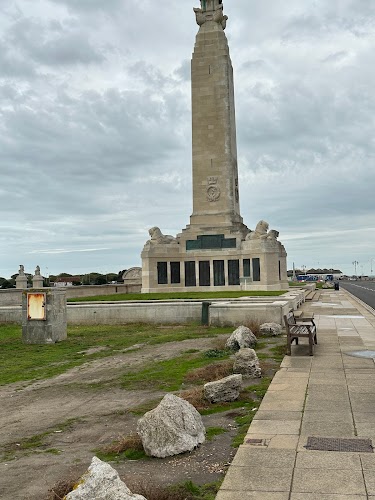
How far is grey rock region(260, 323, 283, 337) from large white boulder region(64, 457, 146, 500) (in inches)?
472

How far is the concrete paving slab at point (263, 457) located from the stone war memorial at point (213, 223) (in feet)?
102

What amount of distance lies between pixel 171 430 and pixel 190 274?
33051 millimetres

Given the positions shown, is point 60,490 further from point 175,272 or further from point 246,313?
point 175,272

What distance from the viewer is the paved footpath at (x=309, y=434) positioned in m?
4.89

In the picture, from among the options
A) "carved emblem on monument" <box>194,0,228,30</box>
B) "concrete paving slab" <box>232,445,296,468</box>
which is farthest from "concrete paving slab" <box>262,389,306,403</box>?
"carved emblem on monument" <box>194,0,228,30</box>

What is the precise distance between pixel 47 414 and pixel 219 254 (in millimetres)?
30543

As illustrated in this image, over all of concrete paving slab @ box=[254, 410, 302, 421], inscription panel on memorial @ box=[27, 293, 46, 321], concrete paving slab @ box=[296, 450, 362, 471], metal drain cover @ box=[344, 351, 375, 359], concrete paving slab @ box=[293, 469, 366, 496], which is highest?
inscription panel on memorial @ box=[27, 293, 46, 321]

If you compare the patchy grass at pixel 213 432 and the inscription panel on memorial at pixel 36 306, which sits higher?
the inscription panel on memorial at pixel 36 306

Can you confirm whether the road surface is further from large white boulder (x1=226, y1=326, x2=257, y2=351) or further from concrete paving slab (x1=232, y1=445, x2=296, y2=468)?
concrete paving slab (x1=232, y1=445, x2=296, y2=468)

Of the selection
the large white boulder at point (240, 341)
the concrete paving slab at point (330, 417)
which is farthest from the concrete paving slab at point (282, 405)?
the large white boulder at point (240, 341)

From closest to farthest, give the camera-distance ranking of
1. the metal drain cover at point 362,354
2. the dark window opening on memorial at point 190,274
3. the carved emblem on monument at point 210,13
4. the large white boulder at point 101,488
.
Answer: the large white boulder at point 101,488, the metal drain cover at point 362,354, the dark window opening on memorial at point 190,274, the carved emblem on monument at point 210,13

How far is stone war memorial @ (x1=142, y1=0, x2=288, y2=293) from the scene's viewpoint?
125 ft

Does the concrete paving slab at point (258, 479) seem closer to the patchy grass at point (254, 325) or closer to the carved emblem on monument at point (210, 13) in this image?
the patchy grass at point (254, 325)

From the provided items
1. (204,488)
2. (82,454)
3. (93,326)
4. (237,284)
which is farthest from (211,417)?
(237,284)
